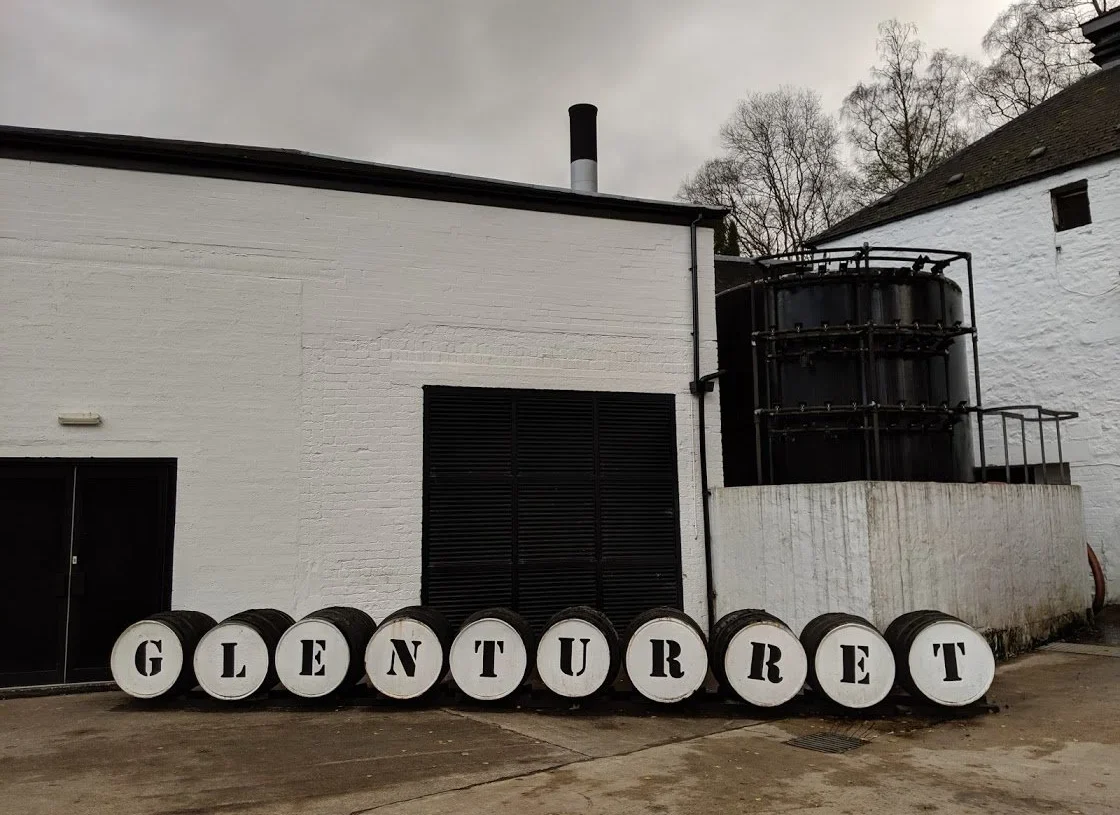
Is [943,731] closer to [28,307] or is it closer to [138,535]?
[138,535]

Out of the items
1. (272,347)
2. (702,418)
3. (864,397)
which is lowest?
(702,418)

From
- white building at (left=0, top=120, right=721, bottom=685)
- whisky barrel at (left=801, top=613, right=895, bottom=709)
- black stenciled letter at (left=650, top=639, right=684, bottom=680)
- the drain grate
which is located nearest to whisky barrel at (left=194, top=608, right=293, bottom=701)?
white building at (left=0, top=120, right=721, bottom=685)

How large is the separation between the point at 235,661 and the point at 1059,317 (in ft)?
40.4

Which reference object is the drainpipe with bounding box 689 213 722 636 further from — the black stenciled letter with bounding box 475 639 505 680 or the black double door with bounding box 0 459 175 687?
the black double door with bounding box 0 459 175 687

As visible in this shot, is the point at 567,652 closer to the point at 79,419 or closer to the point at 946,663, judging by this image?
the point at 946,663

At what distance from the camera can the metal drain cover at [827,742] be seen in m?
6.29

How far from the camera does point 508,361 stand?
9883 mm

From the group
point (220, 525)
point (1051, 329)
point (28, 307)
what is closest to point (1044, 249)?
point (1051, 329)

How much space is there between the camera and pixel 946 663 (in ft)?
23.4

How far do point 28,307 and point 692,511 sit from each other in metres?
7.07

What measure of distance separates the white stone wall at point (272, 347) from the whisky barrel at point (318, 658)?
1.38 metres

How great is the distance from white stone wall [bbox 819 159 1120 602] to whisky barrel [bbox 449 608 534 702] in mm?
9529

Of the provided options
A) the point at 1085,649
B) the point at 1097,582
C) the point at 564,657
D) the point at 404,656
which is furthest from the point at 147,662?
the point at 1097,582

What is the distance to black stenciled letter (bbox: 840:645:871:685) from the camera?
7121 millimetres
